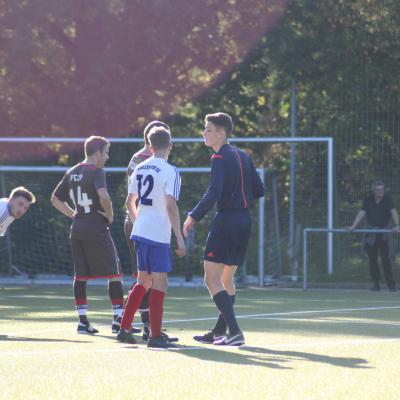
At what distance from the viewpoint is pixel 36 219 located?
22016mm

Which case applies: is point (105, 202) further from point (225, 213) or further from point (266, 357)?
point (266, 357)

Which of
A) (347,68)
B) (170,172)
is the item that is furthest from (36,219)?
(170,172)

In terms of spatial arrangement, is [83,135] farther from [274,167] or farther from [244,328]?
[244,328]

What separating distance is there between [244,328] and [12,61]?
15.4 metres

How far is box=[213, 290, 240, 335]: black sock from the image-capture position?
9547 mm

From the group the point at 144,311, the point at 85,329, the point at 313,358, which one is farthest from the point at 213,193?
the point at 85,329

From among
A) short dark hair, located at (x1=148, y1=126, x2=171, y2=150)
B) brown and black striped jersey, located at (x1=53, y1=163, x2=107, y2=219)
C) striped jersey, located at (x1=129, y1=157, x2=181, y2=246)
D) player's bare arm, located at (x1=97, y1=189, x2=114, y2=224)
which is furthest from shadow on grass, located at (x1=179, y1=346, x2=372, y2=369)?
brown and black striped jersey, located at (x1=53, y1=163, x2=107, y2=219)

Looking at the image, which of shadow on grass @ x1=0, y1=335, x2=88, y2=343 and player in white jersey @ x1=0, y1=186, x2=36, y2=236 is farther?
→ player in white jersey @ x1=0, y1=186, x2=36, y2=236

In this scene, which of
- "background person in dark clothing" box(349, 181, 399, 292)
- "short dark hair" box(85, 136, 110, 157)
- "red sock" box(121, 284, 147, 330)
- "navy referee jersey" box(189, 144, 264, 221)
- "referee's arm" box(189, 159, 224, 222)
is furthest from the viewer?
"background person in dark clothing" box(349, 181, 399, 292)

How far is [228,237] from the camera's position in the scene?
970 centimetres

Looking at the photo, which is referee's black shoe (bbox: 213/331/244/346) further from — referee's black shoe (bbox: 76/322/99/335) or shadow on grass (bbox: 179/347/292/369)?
referee's black shoe (bbox: 76/322/99/335)

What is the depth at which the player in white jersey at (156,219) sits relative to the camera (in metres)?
9.48

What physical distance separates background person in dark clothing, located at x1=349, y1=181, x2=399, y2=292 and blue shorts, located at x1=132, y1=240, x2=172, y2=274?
34.2 feet

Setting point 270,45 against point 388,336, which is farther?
point 270,45
